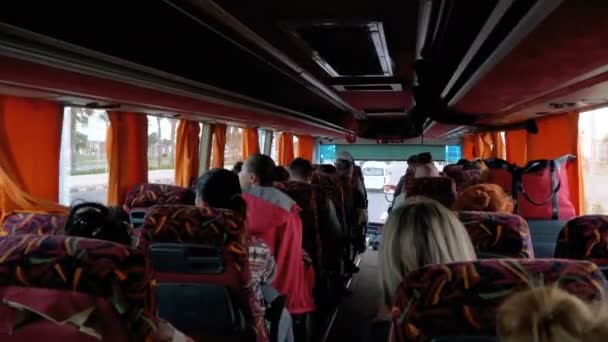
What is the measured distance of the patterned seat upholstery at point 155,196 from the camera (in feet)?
20.5

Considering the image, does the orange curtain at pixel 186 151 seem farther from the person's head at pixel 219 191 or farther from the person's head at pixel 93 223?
the person's head at pixel 93 223

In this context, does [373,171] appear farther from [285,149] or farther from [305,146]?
[285,149]

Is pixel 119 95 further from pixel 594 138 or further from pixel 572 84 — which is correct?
pixel 594 138

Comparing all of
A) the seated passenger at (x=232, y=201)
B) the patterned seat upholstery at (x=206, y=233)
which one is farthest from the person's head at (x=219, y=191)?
the patterned seat upholstery at (x=206, y=233)

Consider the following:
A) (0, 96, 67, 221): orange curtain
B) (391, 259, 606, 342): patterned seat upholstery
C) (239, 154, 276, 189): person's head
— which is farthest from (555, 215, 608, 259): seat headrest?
(0, 96, 67, 221): orange curtain

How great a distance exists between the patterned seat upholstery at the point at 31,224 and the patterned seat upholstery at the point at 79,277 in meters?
1.81

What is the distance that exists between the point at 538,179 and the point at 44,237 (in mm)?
4500

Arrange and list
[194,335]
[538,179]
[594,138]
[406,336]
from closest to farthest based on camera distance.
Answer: [406,336] → [194,335] → [538,179] → [594,138]

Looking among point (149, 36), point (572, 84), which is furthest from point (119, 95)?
point (572, 84)

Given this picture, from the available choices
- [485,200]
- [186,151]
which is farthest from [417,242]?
[186,151]

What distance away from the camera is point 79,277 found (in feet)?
4.93

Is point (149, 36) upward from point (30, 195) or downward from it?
upward

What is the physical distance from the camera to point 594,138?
22.3ft

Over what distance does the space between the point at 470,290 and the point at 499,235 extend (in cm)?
139
